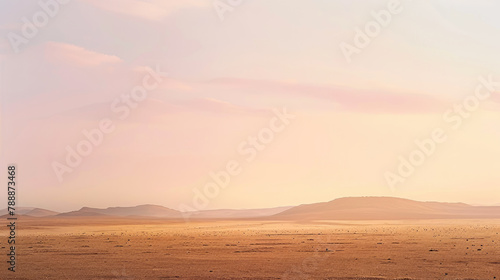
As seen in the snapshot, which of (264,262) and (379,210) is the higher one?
(379,210)

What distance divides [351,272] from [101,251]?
809 inches

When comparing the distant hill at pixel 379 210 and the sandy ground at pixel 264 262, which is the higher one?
the distant hill at pixel 379 210

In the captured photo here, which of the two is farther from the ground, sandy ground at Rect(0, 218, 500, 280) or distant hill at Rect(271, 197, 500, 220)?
distant hill at Rect(271, 197, 500, 220)

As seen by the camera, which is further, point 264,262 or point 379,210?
point 379,210

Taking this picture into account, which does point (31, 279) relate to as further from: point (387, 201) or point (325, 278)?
point (387, 201)

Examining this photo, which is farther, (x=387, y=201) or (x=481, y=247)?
(x=387, y=201)

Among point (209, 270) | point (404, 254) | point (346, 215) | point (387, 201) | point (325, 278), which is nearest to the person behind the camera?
point (325, 278)

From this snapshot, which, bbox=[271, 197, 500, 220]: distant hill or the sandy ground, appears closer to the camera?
the sandy ground

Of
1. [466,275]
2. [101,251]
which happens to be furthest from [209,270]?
[101,251]

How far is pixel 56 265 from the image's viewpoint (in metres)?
31.1

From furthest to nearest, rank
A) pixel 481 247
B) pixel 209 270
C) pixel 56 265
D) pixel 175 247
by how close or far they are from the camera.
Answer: pixel 175 247 < pixel 481 247 < pixel 56 265 < pixel 209 270

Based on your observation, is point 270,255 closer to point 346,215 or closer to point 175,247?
point 175,247

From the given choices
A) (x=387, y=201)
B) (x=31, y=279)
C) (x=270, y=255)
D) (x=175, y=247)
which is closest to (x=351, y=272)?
(x=270, y=255)

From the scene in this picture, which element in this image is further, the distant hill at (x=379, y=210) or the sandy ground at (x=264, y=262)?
the distant hill at (x=379, y=210)
